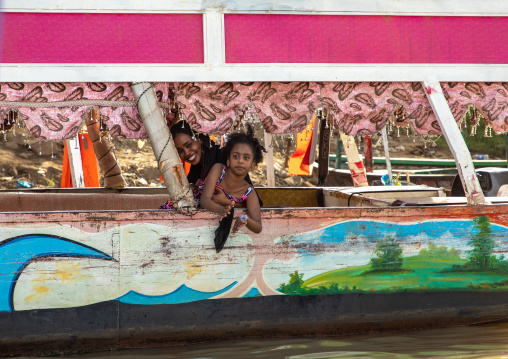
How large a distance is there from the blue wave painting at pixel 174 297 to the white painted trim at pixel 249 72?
1.59 metres

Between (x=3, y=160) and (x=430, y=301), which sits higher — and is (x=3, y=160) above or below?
above

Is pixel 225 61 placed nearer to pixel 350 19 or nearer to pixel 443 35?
pixel 350 19

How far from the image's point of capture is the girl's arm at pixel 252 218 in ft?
12.9

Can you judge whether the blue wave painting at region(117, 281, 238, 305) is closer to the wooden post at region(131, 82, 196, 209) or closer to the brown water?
the brown water

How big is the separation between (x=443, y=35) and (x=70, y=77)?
2.95m

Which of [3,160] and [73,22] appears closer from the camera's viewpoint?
[73,22]

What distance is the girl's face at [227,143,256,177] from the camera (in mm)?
4133

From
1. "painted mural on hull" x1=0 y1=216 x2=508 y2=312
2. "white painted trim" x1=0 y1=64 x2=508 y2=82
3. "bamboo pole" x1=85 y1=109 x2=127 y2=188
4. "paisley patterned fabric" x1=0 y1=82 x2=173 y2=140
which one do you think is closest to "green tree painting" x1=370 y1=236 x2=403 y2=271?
"painted mural on hull" x1=0 y1=216 x2=508 y2=312

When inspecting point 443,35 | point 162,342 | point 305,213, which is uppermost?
point 443,35

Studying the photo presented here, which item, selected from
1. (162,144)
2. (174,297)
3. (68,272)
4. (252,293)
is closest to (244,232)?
(252,293)

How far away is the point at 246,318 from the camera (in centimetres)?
411

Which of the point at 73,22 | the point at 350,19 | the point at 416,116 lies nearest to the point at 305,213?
the point at 416,116

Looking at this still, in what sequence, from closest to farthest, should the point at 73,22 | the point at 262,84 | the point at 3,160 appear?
1. the point at 73,22
2. the point at 262,84
3. the point at 3,160

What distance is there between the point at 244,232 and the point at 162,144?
91 cm
